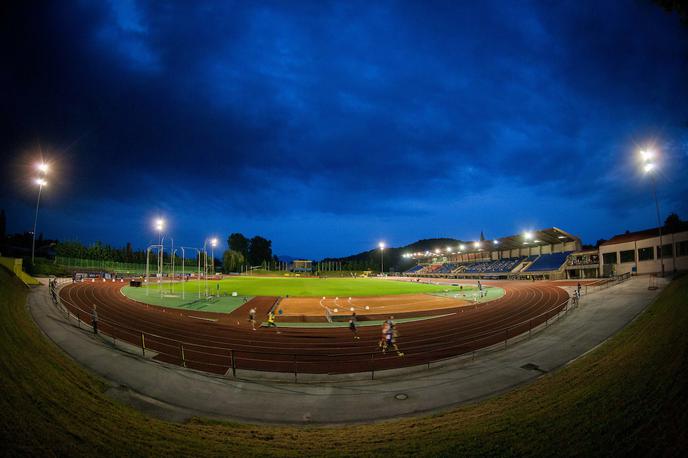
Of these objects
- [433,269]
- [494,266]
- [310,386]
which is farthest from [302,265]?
[310,386]

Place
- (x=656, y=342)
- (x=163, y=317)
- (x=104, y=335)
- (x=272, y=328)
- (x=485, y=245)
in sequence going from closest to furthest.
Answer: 1. (x=656, y=342)
2. (x=104, y=335)
3. (x=272, y=328)
4. (x=163, y=317)
5. (x=485, y=245)

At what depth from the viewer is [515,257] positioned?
82.9 m

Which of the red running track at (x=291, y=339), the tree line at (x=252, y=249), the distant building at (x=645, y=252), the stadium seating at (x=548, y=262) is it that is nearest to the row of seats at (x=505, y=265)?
the stadium seating at (x=548, y=262)

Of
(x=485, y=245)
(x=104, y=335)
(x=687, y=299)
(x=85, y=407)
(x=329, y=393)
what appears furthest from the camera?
(x=485, y=245)

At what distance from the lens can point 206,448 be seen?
559cm

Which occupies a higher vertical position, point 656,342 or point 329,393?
point 656,342

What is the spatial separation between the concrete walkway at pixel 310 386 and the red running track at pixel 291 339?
40.0 inches

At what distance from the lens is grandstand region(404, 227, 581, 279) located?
211ft

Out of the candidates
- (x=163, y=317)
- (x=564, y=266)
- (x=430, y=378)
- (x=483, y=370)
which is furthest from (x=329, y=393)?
(x=564, y=266)

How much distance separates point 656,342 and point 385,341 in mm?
10172

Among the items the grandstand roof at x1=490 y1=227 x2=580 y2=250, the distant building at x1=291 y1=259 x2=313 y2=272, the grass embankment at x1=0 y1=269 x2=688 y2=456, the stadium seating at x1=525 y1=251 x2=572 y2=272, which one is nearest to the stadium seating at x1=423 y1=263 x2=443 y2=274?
the grandstand roof at x1=490 y1=227 x2=580 y2=250

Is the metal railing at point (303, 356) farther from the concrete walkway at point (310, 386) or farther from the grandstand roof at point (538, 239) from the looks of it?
the grandstand roof at point (538, 239)

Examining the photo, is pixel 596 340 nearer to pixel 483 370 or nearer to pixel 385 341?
pixel 483 370

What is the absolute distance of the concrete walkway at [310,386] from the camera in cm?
877
